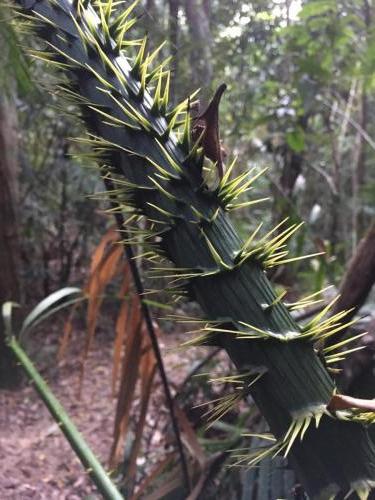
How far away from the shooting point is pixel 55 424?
7.68 feet

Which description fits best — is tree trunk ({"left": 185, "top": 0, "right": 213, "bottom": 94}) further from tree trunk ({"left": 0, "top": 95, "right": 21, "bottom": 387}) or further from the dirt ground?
the dirt ground

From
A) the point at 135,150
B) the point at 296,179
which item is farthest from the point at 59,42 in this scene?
the point at 296,179

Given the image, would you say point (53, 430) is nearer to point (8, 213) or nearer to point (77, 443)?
point (8, 213)

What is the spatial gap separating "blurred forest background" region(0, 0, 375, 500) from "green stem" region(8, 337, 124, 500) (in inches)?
7.4

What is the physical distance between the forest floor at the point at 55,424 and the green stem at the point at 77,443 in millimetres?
485

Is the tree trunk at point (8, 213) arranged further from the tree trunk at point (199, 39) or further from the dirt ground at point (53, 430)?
the tree trunk at point (199, 39)

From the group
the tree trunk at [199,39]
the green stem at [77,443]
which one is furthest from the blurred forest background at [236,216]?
the green stem at [77,443]

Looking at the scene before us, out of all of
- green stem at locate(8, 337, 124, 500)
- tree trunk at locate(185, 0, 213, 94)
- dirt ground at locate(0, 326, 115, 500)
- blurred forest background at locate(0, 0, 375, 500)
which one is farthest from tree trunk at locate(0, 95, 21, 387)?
green stem at locate(8, 337, 124, 500)

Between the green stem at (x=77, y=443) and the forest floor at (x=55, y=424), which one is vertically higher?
the green stem at (x=77, y=443)

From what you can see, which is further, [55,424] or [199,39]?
[55,424]

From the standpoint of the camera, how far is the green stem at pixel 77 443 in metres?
0.90

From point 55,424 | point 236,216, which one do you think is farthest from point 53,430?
point 236,216

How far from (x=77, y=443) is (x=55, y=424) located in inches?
59.5

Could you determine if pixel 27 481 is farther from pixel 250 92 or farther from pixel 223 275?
pixel 250 92
